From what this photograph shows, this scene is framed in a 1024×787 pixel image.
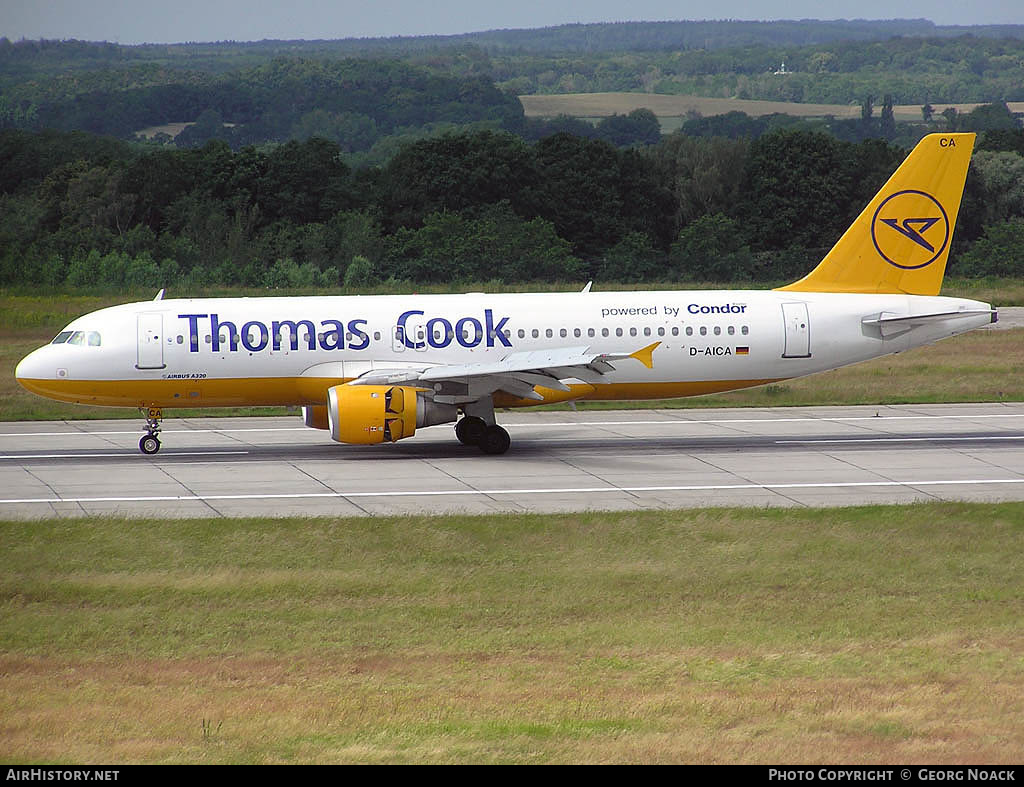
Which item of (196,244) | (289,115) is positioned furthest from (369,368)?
(289,115)

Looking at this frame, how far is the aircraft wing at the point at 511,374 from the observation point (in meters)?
30.2

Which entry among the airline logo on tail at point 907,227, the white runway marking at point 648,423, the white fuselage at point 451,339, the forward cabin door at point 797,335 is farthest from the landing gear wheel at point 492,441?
the airline logo on tail at point 907,227

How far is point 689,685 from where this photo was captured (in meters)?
15.4

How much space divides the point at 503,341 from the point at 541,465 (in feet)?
11.7

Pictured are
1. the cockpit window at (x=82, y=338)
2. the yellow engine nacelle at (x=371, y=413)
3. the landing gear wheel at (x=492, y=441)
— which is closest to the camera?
the yellow engine nacelle at (x=371, y=413)

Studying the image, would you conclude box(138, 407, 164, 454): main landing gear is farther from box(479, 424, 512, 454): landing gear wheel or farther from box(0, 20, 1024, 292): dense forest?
box(0, 20, 1024, 292): dense forest

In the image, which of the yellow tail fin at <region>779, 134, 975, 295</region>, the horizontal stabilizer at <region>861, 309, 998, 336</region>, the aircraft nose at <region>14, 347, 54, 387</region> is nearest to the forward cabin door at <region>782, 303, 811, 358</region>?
the horizontal stabilizer at <region>861, 309, 998, 336</region>

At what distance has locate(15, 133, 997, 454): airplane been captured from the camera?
31.3 metres

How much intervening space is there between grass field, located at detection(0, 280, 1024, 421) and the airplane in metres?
7.34

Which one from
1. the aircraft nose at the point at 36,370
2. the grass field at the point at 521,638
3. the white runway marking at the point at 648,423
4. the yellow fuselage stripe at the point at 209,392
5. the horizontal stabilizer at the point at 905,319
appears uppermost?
the horizontal stabilizer at the point at 905,319

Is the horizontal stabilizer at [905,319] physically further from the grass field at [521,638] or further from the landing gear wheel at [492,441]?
the landing gear wheel at [492,441]

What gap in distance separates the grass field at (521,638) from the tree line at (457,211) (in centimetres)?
4659

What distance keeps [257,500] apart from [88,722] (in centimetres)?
1293

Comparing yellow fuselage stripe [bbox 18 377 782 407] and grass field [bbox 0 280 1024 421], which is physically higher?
yellow fuselage stripe [bbox 18 377 782 407]
